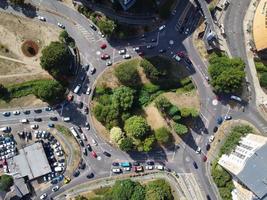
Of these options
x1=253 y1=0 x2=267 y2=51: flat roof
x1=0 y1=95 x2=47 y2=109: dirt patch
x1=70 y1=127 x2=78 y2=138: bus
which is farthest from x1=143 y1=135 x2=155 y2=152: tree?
x1=253 y1=0 x2=267 y2=51: flat roof

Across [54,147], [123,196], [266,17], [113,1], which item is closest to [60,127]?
[54,147]

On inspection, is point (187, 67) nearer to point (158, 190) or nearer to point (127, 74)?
point (127, 74)

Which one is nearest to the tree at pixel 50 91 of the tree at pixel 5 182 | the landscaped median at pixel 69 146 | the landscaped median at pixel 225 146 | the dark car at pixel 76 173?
the landscaped median at pixel 69 146

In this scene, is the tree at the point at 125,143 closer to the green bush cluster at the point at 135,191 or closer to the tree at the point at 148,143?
the tree at the point at 148,143

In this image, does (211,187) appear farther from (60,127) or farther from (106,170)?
(60,127)

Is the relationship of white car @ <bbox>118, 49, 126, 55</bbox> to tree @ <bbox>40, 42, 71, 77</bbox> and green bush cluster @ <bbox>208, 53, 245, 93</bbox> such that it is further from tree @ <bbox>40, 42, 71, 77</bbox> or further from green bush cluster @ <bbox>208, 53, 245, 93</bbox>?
green bush cluster @ <bbox>208, 53, 245, 93</bbox>
